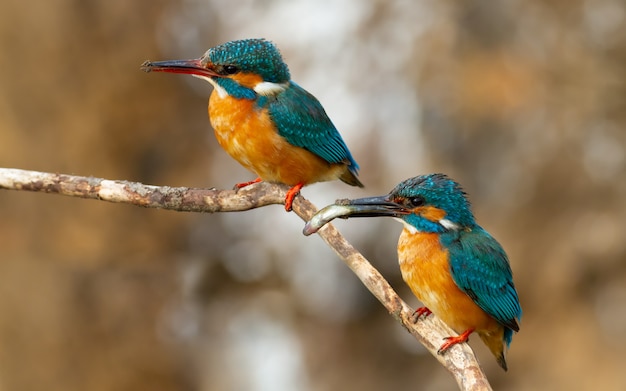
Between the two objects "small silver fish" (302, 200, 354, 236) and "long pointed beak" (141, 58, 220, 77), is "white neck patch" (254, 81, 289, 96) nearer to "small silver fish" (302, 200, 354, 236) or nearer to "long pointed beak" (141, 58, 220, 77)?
"long pointed beak" (141, 58, 220, 77)

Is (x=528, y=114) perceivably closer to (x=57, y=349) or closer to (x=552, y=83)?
(x=552, y=83)

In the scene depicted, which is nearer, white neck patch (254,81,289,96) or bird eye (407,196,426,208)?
bird eye (407,196,426,208)

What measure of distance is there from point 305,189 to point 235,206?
3.80 metres

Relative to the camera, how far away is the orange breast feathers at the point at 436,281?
334 cm

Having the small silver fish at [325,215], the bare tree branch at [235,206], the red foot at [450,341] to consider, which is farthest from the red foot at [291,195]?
the red foot at [450,341]

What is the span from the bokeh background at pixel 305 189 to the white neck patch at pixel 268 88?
3.30 metres

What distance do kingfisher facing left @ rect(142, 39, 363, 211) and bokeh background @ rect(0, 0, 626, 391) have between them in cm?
327

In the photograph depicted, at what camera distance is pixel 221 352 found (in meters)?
8.09

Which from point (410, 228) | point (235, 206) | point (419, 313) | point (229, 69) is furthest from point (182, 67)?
point (419, 313)

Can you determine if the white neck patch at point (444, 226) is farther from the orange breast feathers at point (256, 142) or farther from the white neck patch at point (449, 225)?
the orange breast feathers at point (256, 142)

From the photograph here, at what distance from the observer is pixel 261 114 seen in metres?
3.62

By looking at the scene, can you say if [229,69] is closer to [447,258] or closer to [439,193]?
[439,193]

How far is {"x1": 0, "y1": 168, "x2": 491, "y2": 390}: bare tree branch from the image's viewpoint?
294cm

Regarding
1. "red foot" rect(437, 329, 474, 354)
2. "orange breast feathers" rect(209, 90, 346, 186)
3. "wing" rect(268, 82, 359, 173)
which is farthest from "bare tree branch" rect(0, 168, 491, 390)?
"wing" rect(268, 82, 359, 173)
